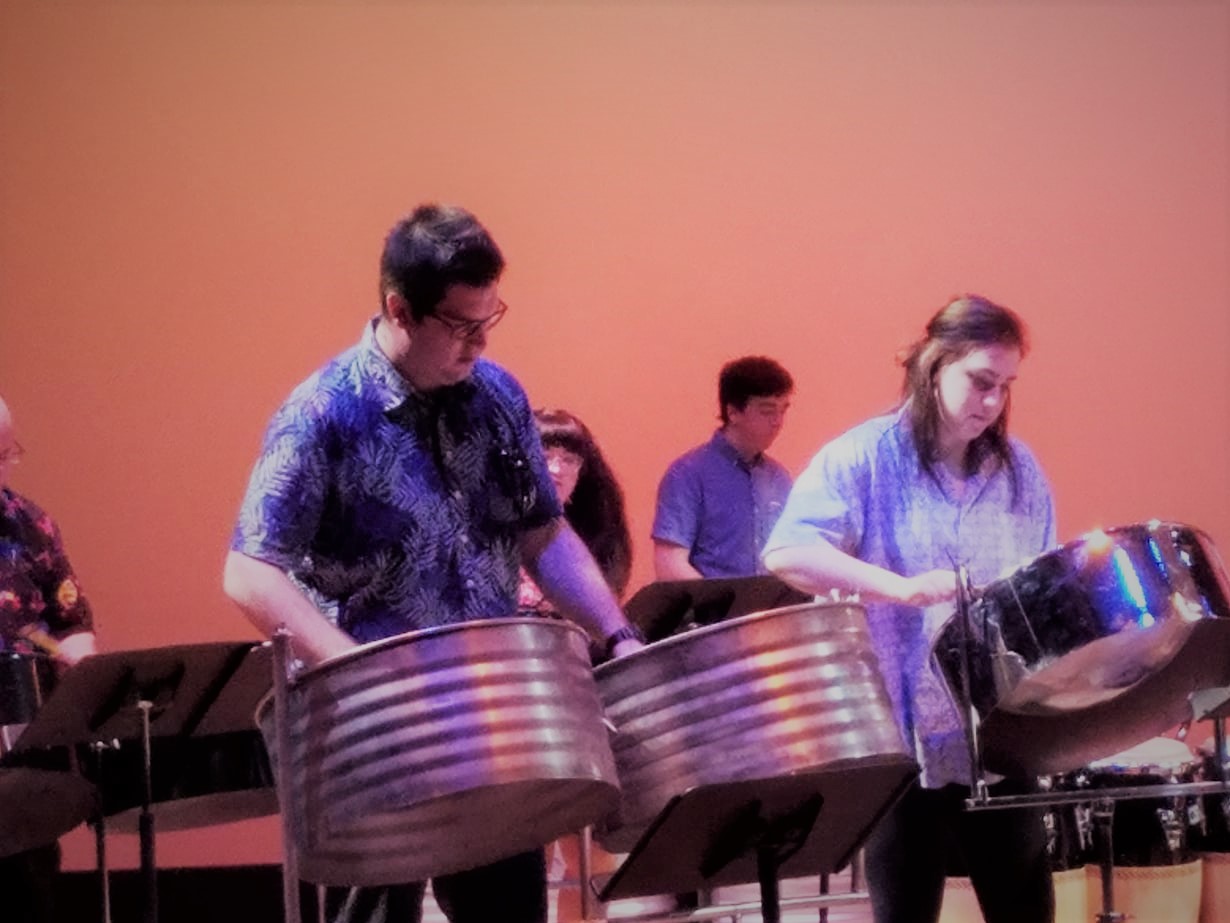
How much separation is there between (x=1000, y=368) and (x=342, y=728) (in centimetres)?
104

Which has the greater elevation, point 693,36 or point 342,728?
point 693,36

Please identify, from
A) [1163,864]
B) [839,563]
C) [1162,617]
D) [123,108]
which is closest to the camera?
[1162,617]

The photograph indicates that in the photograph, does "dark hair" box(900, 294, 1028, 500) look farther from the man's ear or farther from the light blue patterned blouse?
the man's ear

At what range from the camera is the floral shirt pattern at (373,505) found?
1.83m

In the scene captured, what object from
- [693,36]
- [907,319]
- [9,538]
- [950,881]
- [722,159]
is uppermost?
[693,36]

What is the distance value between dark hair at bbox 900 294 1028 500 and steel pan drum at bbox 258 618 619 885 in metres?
0.79

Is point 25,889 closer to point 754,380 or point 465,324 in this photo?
point 465,324

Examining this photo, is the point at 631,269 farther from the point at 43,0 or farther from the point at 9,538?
the point at 9,538

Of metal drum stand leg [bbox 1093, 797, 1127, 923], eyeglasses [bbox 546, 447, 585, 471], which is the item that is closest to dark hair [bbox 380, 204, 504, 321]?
metal drum stand leg [bbox 1093, 797, 1127, 923]

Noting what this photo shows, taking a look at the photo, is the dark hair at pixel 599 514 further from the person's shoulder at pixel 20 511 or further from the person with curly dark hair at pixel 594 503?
the person's shoulder at pixel 20 511

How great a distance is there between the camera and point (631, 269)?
4.55 m

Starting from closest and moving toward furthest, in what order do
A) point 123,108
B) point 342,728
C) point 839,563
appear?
point 342,728
point 839,563
point 123,108

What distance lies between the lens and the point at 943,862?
235cm

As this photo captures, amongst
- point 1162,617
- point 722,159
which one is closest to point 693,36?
point 722,159
